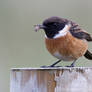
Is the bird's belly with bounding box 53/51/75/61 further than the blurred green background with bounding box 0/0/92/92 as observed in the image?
No

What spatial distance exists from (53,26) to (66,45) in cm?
27

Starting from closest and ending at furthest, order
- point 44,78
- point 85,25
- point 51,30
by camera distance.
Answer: point 44,78 < point 51,30 < point 85,25

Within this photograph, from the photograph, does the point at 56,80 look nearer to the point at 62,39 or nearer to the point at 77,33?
the point at 62,39

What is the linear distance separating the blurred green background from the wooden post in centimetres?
326

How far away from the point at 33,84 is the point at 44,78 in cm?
10

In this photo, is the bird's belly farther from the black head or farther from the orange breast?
the black head

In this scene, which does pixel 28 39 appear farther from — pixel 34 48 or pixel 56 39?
pixel 56 39

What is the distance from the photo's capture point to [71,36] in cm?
489

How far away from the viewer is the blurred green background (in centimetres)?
685

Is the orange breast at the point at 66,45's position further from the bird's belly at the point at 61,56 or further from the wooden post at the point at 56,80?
the wooden post at the point at 56,80

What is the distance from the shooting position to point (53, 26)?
15.7 ft

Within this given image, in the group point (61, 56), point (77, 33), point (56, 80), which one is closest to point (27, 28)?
point (77, 33)

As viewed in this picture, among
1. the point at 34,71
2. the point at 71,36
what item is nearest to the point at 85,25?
the point at 71,36

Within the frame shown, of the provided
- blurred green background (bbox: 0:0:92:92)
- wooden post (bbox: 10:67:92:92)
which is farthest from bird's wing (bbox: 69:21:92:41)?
wooden post (bbox: 10:67:92:92)
